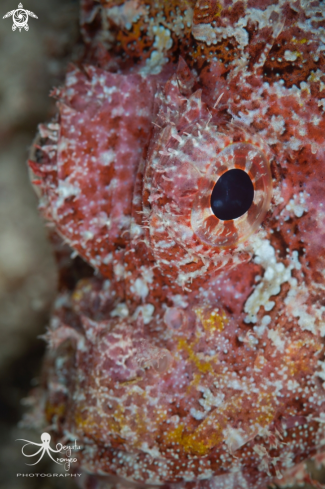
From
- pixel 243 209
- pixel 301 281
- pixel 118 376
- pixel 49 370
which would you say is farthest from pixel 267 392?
pixel 49 370

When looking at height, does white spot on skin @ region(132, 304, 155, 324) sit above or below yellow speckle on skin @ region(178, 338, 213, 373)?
above

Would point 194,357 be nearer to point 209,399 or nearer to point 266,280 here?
point 209,399

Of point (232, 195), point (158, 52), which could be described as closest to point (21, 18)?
point (158, 52)

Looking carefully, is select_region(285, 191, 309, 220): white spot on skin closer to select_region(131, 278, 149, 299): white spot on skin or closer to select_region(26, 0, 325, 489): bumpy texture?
select_region(26, 0, 325, 489): bumpy texture

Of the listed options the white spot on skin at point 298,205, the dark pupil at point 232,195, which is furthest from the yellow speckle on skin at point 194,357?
the white spot on skin at point 298,205

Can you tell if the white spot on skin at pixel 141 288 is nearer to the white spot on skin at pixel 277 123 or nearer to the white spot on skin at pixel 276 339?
the white spot on skin at pixel 276 339

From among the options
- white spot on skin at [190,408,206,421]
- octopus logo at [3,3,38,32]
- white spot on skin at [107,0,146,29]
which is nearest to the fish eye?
white spot on skin at [190,408,206,421]
